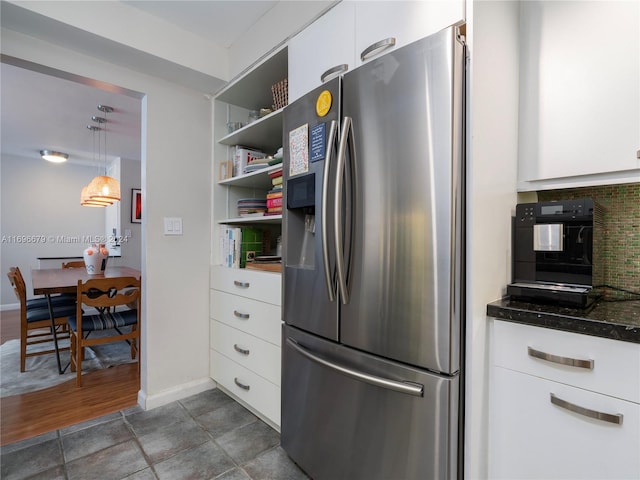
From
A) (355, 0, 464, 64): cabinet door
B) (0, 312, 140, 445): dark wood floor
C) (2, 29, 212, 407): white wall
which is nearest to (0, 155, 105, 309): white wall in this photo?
(0, 312, 140, 445): dark wood floor

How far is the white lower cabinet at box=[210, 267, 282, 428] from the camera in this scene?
183 cm

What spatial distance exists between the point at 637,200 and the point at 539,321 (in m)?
0.76

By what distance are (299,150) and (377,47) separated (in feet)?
1.69

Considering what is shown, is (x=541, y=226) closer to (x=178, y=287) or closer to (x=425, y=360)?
(x=425, y=360)

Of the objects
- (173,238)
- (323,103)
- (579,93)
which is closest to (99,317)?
(173,238)

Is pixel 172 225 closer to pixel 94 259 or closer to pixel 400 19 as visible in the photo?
pixel 400 19

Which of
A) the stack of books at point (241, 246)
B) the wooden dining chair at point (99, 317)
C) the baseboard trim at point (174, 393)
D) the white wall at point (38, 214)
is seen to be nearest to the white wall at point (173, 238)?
the baseboard trim at point (174, 393)

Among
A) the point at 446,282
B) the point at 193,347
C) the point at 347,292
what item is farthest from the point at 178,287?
the point at 446,282

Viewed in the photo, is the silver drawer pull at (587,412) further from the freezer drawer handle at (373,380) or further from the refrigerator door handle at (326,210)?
the refrigerator door handle at (326,210)

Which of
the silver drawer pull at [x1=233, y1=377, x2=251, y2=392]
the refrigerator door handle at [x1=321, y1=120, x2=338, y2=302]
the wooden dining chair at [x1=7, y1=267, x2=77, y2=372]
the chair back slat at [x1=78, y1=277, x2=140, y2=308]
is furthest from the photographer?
the wooden dining chair at [x1=7, y1=267, x2=77, y2=372]

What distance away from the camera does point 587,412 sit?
0.92 m

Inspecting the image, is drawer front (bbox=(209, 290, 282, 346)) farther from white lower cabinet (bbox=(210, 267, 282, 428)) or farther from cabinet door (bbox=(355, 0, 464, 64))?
cabinet door (bbox=(355, 0, 464, 64))

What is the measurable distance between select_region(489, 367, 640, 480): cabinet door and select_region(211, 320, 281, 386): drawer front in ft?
3.60

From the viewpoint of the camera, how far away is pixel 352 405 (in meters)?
1.24
